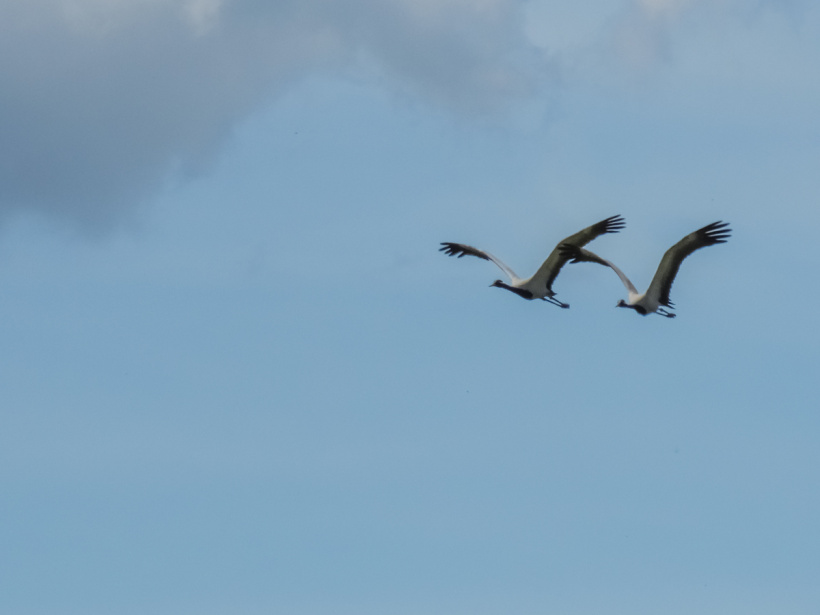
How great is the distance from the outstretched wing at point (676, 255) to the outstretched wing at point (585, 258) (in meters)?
1.75

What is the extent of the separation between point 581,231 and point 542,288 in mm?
4289

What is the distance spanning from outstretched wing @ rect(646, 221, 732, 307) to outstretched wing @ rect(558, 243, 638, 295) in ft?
5.74

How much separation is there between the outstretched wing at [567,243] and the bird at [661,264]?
27 centimetres

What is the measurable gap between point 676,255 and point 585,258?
572 centimetres

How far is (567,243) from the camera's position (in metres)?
90.0

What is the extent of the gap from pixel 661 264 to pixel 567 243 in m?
4.85

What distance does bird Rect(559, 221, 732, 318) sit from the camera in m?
85.0

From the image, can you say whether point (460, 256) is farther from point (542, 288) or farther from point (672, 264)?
point (672, 264)

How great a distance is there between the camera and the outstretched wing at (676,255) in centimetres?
8494

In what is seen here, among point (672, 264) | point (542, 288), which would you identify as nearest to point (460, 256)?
point (542, 288)

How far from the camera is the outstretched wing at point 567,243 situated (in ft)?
290

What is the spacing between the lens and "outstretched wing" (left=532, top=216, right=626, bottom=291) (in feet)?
290

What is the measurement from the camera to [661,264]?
87.1 m

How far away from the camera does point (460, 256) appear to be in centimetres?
9794
